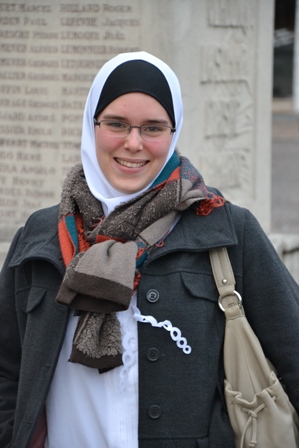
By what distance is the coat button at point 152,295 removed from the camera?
2670 millimetres

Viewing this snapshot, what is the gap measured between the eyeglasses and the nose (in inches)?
0.6

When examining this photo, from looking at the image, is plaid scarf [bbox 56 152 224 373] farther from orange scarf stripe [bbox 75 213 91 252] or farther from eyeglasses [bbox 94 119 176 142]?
eyeglasses [bbox 94 119 176 142]

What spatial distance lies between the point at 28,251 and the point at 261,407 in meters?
0.79

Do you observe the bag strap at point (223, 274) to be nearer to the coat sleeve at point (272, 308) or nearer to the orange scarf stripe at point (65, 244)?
the coat sleeve at point (272, 308)

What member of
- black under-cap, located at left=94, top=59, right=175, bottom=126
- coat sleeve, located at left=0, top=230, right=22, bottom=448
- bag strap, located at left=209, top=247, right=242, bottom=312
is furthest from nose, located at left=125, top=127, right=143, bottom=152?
coat sleeve, located at left=0, top=230, right=22, bottom=448

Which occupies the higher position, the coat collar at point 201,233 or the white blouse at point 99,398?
the coat collar at point 201,233

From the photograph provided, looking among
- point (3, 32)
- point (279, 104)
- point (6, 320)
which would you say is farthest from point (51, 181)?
point (279, 104)

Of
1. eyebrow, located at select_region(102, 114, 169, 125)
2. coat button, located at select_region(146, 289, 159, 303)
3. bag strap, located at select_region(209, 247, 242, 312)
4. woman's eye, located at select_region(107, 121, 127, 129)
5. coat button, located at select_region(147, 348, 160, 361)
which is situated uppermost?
eyebrow, located at select_region(102, 114, 169, 125)

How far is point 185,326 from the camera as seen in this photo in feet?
8.72

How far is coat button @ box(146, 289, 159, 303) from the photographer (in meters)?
2.67

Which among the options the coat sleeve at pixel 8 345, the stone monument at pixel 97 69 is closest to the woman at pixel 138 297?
the coat sleeve at pixel 8 345

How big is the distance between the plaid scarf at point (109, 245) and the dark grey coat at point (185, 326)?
5cm

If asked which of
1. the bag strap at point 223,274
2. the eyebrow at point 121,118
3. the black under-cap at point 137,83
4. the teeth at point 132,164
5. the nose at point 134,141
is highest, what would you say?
the black under-cap at point 137,83

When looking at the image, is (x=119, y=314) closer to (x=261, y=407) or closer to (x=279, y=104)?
(x=261, y=407)
